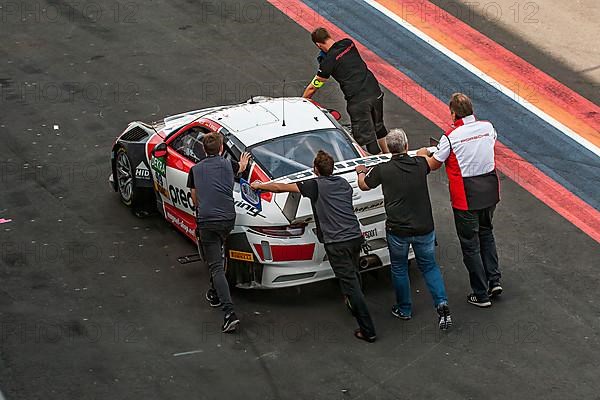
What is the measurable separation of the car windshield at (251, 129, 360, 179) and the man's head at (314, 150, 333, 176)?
0.78 metres

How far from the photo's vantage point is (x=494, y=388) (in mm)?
9883

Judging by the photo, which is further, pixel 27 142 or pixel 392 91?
pixel 392 91

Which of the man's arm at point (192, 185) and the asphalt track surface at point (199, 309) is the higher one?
the man's arm at point (192, 185)

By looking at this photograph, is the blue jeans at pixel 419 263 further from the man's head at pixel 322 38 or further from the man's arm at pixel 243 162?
the man's head at pixel 322 38

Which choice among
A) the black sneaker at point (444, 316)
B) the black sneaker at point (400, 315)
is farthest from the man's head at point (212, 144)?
the black sneaker at point (444, 316)

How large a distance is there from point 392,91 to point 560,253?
4.78 meters

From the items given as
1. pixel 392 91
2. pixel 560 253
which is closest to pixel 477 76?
pixel 392 91

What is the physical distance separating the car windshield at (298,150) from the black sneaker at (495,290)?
6.17ft

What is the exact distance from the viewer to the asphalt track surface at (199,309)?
32.7ft

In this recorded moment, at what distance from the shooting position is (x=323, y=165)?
10.5 m

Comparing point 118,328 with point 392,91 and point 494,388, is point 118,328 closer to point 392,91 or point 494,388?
point 494,388

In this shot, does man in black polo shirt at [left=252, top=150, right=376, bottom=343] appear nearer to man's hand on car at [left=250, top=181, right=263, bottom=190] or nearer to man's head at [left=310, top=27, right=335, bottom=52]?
man's hand on car at [left=250, top=181, right=263, bottom=190]

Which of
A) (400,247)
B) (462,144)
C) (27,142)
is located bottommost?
(27,142)

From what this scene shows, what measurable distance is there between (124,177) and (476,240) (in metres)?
4.25
